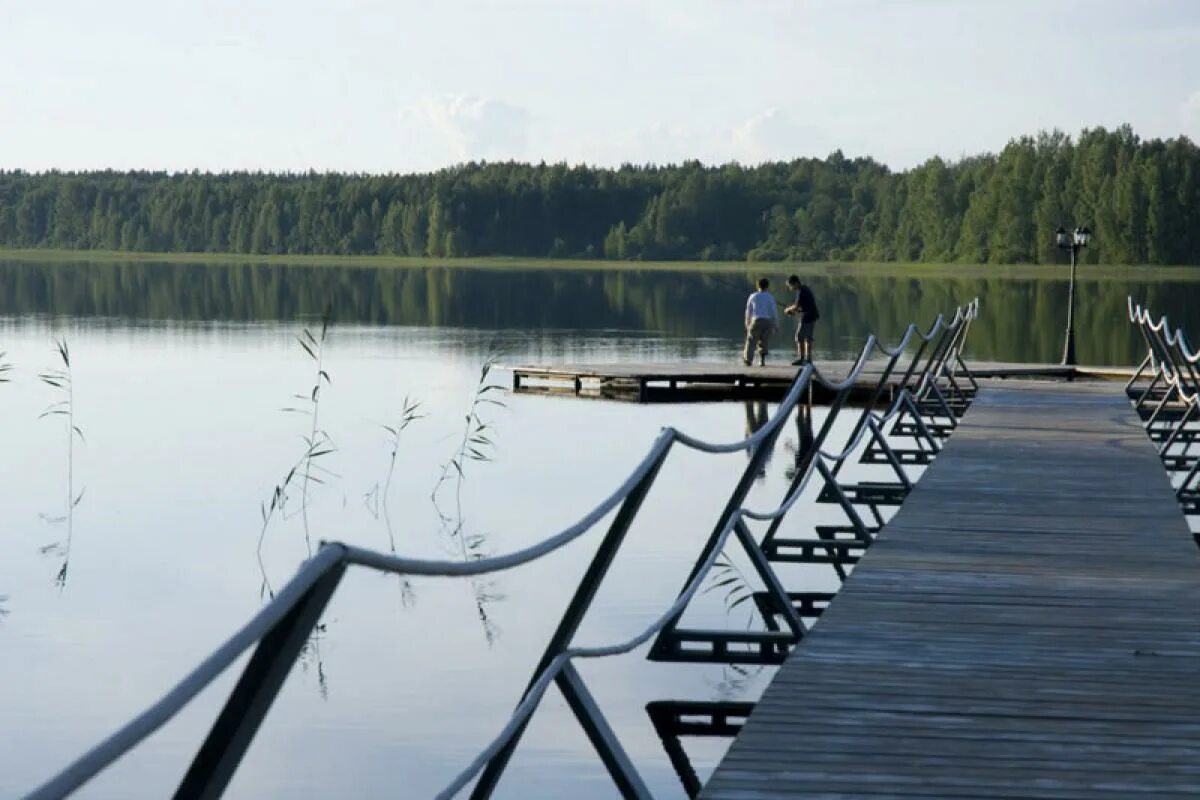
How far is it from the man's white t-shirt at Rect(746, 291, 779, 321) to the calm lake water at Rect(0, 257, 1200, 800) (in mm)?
1357

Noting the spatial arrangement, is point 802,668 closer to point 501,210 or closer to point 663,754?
point 663,754

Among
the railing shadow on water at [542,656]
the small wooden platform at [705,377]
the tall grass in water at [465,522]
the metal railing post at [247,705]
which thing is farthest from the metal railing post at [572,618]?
the small wooden platform at [705,377]

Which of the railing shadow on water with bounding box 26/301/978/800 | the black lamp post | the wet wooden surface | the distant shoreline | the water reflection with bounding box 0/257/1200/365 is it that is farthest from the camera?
the distant shoreline

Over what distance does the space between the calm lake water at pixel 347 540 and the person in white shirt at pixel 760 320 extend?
0.97 metres

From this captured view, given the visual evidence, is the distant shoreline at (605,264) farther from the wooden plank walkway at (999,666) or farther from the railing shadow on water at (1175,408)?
the wooden plank walkway at (999,666)

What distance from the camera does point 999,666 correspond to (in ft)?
22.4

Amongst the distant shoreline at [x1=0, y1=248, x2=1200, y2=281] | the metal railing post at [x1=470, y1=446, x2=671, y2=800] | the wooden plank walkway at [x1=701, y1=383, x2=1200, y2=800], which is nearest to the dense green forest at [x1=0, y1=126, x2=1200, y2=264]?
the distant shoreline at [x1=0, y1=248, x2=1200, y2=281]

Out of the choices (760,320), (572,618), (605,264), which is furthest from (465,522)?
(605,264)

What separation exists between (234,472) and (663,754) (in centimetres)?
1242

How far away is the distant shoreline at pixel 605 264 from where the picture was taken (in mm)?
107938

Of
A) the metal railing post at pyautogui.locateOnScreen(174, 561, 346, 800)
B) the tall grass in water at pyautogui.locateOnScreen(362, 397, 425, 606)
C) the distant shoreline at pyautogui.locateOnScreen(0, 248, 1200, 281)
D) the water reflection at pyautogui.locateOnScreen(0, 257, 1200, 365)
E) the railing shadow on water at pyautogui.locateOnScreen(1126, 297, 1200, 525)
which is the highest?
the metal railing post at pyautogui.locateOnScreen(174, 561, 346, 800)

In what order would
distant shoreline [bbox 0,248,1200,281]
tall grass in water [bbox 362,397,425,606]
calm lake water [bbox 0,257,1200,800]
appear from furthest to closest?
distant shoreline [bbox 0,248,1200,281]
tall grass in water [bbox 362,397,425,606]
calm lake water [bbox 0,257,1200,800]

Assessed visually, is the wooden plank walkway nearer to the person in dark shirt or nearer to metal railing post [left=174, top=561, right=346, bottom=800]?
metal railing post [left=174, top=561, right=346, bottom=800]

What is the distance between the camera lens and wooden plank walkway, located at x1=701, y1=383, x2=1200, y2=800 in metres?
5.48
